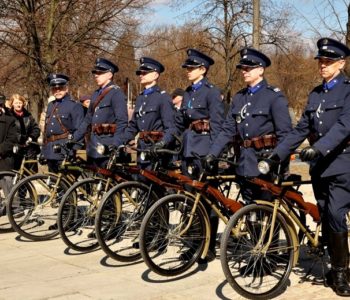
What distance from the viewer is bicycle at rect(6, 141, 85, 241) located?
270 inches

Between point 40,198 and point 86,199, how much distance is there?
0.92m

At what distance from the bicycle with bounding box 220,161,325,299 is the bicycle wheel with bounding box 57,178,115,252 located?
2.03m

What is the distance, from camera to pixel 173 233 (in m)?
5.33

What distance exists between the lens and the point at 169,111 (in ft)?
20.3

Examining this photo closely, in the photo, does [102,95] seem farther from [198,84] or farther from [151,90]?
[198,84]

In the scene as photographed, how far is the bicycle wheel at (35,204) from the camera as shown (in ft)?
22.6

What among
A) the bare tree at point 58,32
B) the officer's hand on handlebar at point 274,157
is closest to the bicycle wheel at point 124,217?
the officer's hand on handlebar at point 274,157

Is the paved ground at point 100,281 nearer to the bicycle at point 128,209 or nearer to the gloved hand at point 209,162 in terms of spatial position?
the bicycle at point 128,209

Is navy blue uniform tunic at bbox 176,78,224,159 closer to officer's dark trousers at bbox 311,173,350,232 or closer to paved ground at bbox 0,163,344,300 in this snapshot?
paved ground at bbox 0,163,344,300

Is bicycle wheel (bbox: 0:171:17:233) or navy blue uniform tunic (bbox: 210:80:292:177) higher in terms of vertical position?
navy blue uniform tunic (bbox: 210:80:292:177)

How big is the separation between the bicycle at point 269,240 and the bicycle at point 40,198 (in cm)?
261

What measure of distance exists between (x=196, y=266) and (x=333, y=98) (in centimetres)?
208

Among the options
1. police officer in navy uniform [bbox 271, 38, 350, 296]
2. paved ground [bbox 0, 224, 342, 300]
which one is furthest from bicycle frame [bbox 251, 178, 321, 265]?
paved ground [bbox 0, 224, 342, 300]

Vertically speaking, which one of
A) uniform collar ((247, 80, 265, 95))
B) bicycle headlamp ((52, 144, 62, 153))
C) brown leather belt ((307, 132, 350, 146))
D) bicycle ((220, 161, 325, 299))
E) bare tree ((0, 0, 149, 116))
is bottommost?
bicycle ((220, 161, 325, 299))
